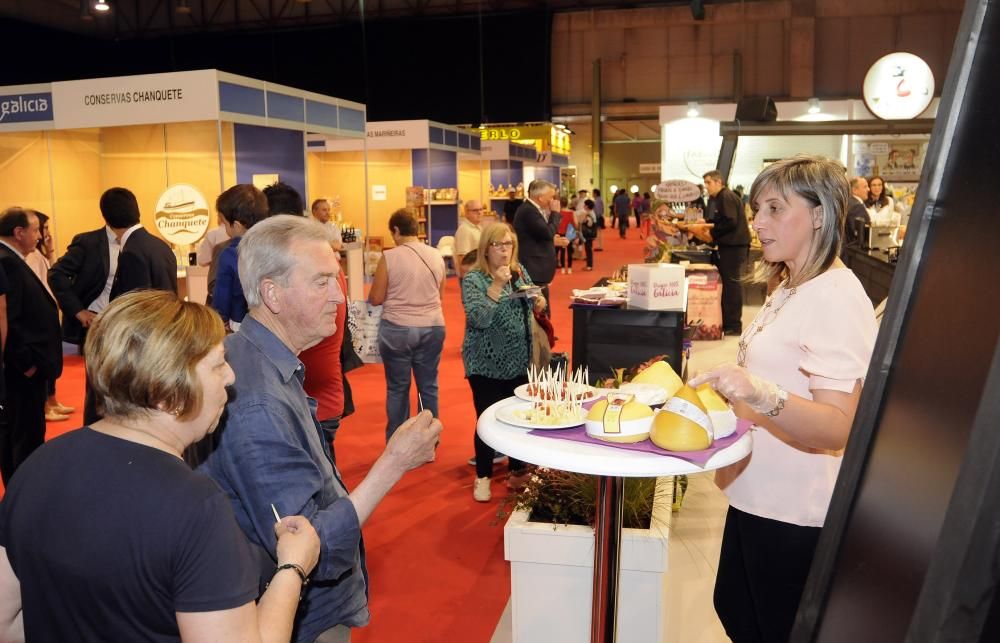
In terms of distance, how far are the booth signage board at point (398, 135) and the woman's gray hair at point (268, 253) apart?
1102 cm

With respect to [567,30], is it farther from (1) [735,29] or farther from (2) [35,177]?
(2) [35,177]

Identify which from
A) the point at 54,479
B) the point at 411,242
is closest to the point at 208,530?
the point at 54,479

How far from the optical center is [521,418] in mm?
1886

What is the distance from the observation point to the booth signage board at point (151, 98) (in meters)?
6.88

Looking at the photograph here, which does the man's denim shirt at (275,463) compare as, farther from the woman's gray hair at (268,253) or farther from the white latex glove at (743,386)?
the white latex glove at (743,386)

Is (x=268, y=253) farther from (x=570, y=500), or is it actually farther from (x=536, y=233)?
(x=536, y=233)

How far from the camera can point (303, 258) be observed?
169 cm

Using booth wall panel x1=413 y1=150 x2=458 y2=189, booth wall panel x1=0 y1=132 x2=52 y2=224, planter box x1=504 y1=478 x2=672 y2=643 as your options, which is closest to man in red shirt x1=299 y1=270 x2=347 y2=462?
planter box x1=504 y1=478 x2=672 y2=643


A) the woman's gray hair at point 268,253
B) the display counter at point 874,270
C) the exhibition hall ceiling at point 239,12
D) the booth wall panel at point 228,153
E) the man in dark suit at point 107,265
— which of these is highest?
the exhibition hall ceiling at point 239,12

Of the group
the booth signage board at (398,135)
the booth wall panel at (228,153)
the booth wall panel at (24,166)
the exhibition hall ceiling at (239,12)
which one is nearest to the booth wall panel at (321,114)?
the booth wall panel at (228,153)

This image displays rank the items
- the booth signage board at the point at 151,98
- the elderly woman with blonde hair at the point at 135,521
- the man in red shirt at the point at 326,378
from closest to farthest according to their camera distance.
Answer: the elderly woman with blonde hair at the point at 135,521 < the man in red shirt at the point at 326,378 < the booth signage board at the point at 151,98

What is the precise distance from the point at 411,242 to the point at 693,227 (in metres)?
4.33

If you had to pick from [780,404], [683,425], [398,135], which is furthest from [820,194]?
[398,135]

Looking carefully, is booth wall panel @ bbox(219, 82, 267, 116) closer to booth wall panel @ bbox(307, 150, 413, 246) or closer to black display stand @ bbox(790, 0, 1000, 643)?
booth wall panel @ bbox(307, 150, 413, 246)
